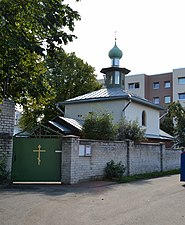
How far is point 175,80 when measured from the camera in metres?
60.7

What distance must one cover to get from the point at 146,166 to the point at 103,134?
380cm

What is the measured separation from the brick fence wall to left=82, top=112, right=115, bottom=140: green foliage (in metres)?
1.32

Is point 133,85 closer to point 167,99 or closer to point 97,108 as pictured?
point 167,99

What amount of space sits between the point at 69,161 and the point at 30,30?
598 cm

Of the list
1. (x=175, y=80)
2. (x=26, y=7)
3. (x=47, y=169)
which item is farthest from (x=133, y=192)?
(x=175, y=80)

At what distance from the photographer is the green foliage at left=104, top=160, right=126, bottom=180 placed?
16172 mm

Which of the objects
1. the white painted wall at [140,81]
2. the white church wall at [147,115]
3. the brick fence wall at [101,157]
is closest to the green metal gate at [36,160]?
the brick fence wall at [101,157]

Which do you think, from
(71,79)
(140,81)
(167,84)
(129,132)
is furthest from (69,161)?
(140,81)

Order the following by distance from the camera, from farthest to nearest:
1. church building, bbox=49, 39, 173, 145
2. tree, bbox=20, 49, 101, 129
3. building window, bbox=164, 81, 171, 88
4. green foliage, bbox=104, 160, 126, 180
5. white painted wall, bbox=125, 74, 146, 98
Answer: white painted wall, bbox=125, 74, 146, 98
building window, bbox=164, 81, 171, 88
tree, bbox=20, 49, 101, 129
church building, bbox=49, 39, 173, 145
green foliage, bbox=104, 160, 126, 180

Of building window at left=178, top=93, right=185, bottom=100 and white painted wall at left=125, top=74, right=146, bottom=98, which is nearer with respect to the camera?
building window at left=178, top=93, right=185, bottom=100

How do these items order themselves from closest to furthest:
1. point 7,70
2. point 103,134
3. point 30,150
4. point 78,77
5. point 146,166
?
point 7,70 → point 30,150 → point 103,134 → point 146,166 → point 78,77

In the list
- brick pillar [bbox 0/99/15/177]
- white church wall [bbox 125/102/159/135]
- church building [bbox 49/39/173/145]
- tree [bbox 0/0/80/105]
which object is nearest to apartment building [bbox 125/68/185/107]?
church building [bbox 49/39/173/145]

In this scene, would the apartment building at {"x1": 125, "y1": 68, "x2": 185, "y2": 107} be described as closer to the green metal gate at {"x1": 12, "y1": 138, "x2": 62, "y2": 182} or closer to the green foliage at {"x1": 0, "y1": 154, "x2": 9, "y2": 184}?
the green metal gate at {"x1": 12, "y1": 138, "x2": 62, "y2": 182}

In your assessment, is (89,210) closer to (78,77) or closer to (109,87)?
(109,87)
